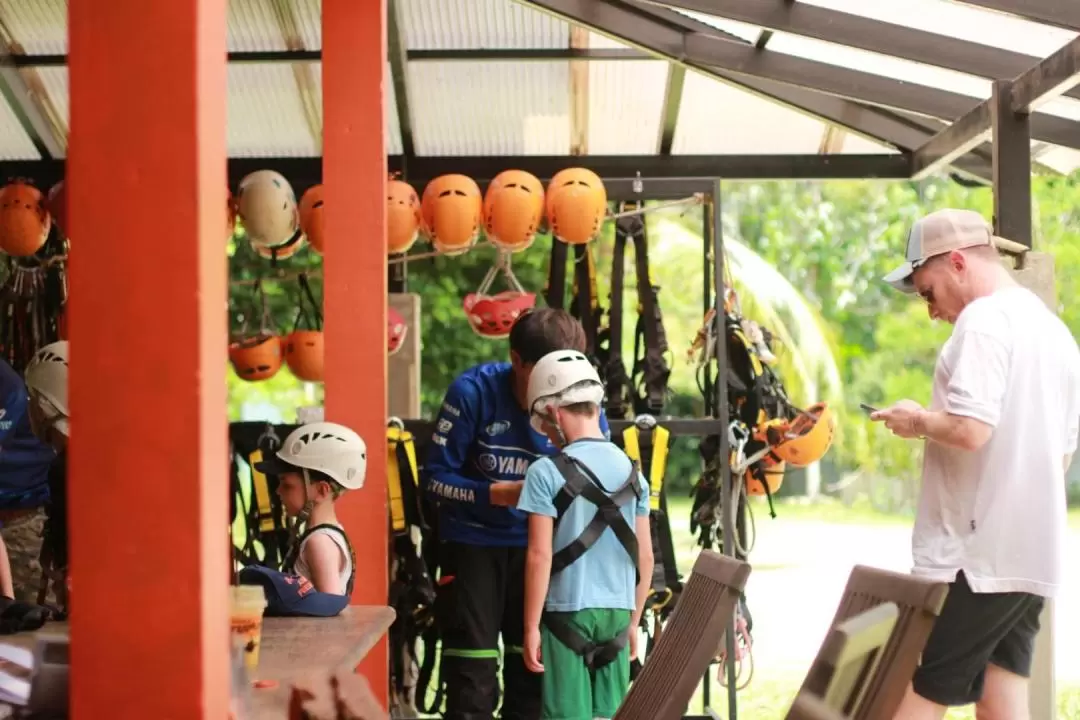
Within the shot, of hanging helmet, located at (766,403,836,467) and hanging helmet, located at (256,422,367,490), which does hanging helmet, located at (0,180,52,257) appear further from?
hanging helmet, located at (766,403,836,467)

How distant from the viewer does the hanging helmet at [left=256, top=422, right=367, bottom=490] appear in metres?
4.48

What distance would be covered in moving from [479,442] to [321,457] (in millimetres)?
1040

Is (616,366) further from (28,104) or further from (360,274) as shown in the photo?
(28,104)

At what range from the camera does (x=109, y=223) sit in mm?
2436

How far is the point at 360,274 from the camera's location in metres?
5.57

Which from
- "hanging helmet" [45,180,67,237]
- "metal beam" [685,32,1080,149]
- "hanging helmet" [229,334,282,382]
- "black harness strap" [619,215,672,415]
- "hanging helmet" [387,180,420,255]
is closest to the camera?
"black harness strap" [619,215,672,415]

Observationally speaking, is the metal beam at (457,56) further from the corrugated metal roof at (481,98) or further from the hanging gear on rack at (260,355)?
the hanging gear on rack at (260,355)

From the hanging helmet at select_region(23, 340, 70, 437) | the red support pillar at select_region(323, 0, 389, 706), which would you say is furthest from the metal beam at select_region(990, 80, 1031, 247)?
the hanging helmet at select_region(23, 340, 70, 437)

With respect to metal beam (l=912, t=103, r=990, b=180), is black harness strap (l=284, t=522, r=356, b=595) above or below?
below

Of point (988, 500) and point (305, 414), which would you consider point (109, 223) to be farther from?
point (305, 414)

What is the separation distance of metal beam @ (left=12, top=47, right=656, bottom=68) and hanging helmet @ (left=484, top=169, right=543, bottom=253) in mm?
1278

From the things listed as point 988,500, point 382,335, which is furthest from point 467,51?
point 988,500

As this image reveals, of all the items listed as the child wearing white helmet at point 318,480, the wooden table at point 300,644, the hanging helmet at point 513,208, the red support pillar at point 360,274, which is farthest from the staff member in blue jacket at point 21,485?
the hanging helmet at point 513,208

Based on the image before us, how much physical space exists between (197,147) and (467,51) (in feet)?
20.6
